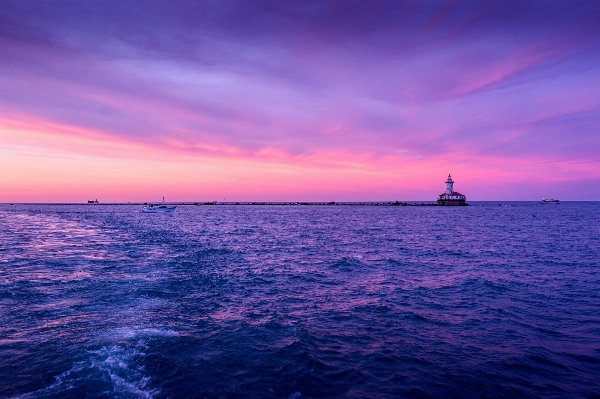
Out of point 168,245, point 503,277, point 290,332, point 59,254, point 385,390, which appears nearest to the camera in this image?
point 385,390

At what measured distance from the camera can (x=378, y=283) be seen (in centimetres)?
2353

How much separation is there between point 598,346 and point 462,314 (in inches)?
201

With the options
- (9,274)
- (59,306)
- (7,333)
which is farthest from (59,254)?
(7,333)

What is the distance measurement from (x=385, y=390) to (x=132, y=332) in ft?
31.9

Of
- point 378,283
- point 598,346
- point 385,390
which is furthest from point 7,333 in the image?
point 598,346

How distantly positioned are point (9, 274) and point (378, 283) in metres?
25.0

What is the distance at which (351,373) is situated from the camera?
1099 cm

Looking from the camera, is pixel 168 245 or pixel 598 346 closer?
pixel 598 346

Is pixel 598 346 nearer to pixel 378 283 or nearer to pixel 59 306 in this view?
pixel 378 283

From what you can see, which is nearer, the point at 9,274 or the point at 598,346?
the point at 598,346

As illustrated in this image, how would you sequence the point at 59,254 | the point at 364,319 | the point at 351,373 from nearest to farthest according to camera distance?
the point at 351,373
the point at 364,319
the point at 59,254

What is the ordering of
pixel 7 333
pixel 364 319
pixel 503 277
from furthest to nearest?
pixel 503 277, pixel 364 319, pixel 7 333

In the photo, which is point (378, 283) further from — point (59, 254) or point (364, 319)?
point (59, 254)

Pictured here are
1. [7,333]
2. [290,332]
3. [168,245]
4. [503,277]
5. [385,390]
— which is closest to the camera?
[385,390]
